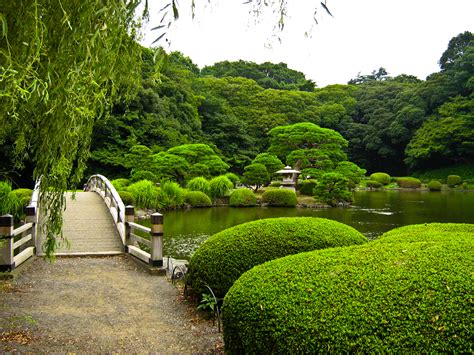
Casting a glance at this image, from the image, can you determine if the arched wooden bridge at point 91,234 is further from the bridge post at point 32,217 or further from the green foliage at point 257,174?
the green foliage at point 257,174

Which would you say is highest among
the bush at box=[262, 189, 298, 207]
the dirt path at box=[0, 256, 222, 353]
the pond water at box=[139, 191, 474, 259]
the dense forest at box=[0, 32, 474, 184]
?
the dense forest at box=[0, 32, 474, 184]

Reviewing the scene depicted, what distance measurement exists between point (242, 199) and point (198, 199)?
2.32 metres

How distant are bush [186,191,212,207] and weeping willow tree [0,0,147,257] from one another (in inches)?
676

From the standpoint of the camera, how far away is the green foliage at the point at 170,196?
1867cm

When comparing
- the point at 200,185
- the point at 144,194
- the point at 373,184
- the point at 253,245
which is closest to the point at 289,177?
the point at 200,185

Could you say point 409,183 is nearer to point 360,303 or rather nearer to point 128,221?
point 128,221

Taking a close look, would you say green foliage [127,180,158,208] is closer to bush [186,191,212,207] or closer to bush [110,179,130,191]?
bush [110,179,130,191]

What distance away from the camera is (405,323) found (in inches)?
84.7

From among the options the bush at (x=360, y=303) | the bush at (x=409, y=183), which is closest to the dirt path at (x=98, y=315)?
the bush at (x=360, y=303)

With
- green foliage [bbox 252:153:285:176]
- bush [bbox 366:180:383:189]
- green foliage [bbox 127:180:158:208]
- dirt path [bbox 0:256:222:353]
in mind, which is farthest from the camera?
bush [bbox 366:180:383:189]

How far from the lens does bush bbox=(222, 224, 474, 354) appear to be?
2.11 m

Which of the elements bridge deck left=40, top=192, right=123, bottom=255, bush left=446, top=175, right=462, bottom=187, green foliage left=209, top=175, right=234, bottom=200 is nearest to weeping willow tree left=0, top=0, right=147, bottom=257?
bridge deck left=40, top=192, right=123, bottom=255

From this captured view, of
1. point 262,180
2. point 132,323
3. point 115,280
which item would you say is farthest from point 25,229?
point 262,180

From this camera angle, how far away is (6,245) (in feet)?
18.9
